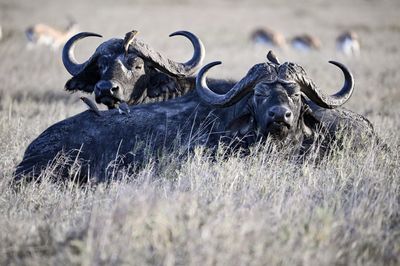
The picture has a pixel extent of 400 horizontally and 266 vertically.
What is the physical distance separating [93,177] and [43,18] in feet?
119

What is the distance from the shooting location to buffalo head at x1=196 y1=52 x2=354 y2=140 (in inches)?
234

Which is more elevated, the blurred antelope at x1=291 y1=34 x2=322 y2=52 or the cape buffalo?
the blurred antelope at x1=291 y1=34 x2=322 y2=52

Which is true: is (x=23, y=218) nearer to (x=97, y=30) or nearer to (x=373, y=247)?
(x=373, y=247)

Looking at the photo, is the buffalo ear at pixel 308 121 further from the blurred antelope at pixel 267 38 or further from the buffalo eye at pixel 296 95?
the blurred antelope at pixel 267 38

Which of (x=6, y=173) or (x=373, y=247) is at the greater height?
(x=373, y=247)

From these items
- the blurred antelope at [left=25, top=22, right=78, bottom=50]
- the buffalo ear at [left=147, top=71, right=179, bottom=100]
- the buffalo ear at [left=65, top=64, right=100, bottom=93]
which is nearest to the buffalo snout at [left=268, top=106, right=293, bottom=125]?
the buffalo ear at [left=147, top=71, right=179, bottom=100]

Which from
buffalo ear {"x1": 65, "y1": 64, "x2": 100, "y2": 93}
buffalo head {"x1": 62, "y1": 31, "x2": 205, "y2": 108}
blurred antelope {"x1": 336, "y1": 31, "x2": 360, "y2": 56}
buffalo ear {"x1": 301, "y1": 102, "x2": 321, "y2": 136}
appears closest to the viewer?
buffalo ear {"x1": 301, "y1": 102, "x2": 321, "y2": 136}

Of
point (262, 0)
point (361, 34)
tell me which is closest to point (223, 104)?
point (361, 34)

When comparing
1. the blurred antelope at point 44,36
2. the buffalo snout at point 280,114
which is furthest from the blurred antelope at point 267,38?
the buffalo snout at point 280,114

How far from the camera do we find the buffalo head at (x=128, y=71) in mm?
8094

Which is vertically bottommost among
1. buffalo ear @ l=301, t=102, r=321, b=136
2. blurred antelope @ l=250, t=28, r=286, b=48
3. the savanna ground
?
the savanna ground

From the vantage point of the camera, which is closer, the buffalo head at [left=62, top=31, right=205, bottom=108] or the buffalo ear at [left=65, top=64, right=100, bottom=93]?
the buffalo head at [left=62, top=31, right=205, bottom=108]

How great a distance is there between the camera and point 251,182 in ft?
17.2

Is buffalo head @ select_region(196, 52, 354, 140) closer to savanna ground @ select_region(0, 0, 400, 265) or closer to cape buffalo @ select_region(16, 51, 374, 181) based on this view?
cape buffalo @ select_region(16, 51, 374, 181)
